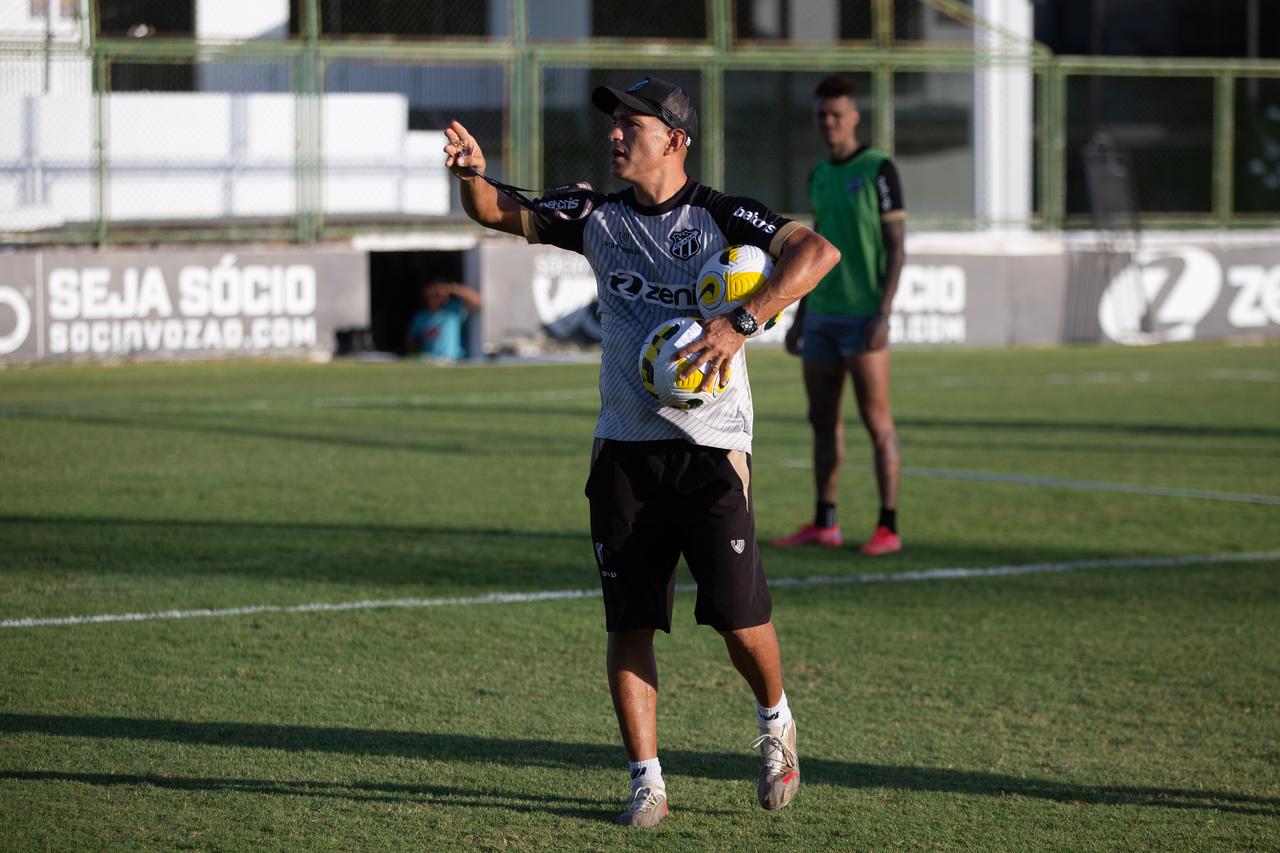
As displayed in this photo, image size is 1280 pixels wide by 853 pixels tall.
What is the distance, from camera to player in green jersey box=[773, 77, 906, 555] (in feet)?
28.4

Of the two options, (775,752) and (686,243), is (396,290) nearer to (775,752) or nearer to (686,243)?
(686,243)

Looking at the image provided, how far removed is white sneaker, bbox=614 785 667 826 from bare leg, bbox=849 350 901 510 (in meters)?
4.23

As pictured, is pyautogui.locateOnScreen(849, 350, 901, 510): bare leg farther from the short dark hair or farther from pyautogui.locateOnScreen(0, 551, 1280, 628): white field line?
the short dark hair

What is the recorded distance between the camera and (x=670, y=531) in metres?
4.86

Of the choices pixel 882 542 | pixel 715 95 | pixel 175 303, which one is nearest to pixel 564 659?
pixel 882 542

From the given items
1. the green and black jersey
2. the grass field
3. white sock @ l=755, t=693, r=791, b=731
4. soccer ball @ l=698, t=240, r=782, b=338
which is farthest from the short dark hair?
white sock @ l=755, t=693, r=791, b=731

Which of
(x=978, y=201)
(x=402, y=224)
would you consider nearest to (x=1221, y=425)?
(x=402, y=224)

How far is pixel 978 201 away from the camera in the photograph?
30938 millimetres

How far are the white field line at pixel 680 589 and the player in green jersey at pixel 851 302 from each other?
622 mm

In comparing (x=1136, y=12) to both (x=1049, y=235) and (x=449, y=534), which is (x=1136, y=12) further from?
(x=449, y=534)

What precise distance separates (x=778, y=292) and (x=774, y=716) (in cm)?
118

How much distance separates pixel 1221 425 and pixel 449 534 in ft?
26.6

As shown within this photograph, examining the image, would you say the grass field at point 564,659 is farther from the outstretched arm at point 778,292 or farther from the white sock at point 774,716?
the outstretched arm at point 778,292

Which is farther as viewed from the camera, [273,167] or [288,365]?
[273,167]
